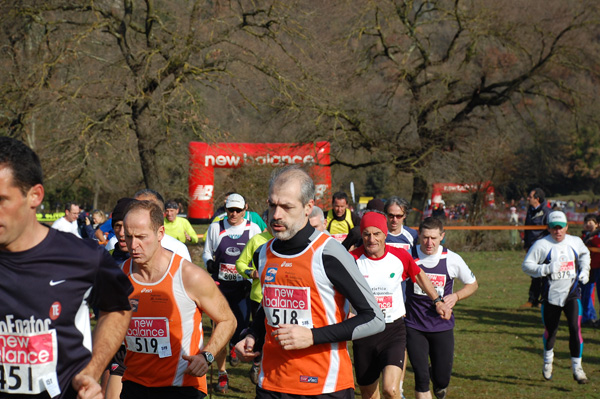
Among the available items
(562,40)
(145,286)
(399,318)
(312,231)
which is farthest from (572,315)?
(562,40)

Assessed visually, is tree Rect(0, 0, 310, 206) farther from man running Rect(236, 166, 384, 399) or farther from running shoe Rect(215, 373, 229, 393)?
man running Rect(236, 166, 384, 399)

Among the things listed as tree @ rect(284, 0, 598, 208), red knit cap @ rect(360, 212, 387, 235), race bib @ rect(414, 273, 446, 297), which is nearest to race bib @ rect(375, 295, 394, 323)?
red knit cap @ rect(360, 212, 387, 235)

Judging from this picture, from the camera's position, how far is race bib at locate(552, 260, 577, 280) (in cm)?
788

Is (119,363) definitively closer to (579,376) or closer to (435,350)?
(435,350)

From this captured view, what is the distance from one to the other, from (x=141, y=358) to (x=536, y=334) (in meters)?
8.71

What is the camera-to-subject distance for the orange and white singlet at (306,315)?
380 centimetres

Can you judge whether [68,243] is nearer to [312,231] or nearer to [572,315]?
[312,231]

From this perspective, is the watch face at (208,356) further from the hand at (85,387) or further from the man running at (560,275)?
the man running at (560,275)

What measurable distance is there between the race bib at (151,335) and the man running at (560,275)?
5.16 meters

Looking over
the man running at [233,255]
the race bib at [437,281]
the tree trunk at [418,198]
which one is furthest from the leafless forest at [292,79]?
the race bib at [437,281]

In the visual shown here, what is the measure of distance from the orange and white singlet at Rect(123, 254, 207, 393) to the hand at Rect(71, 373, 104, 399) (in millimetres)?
Answer: 1534

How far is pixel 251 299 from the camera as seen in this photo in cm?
834

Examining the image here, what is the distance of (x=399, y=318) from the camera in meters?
5.95

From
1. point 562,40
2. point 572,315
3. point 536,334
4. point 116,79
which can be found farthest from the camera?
point 562,40
